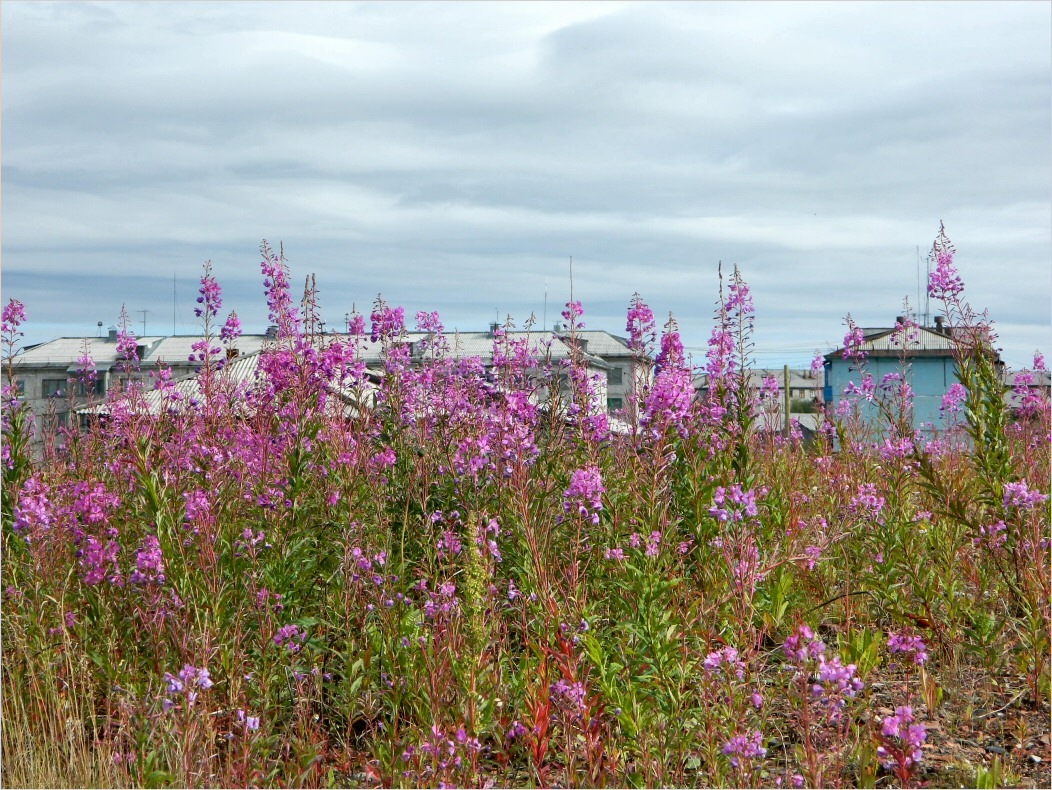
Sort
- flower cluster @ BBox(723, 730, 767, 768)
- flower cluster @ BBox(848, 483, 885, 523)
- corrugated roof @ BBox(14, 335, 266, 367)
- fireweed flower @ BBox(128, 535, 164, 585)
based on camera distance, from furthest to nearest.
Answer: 1. corrugated roof @ BBox(14, 335, 266, 367)
2. flower cluster @ BBox(848, 483, 885, 523)
3. fireweed flower @ BBox(128, 535, 164, 585)
4. flower cluster @ BBox(723, 730, 767, 768)

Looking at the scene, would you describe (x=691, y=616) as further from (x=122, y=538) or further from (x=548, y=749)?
(x=122, y=538)

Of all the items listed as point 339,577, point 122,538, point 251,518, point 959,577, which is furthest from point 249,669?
point 959,577

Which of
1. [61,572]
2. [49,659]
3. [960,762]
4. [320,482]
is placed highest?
[320,482]

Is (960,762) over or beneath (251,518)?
beneath

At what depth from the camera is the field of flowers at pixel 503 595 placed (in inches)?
158

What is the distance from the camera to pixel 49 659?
205 inches

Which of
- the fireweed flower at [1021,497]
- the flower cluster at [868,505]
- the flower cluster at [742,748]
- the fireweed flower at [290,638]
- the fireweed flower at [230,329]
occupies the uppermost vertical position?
the fireweed flower at [230,329]

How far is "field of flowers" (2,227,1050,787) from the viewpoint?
13.1 ft

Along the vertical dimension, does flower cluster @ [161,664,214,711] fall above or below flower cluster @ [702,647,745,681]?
below

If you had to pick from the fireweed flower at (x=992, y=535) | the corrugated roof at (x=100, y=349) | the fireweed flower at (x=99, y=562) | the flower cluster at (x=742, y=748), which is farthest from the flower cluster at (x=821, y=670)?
the corrugated roof at (x=100, y=349)

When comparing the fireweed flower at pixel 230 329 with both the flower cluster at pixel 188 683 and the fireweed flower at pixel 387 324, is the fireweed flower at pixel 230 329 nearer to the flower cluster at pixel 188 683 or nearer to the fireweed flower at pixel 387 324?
the fireweed flower at pixel 387 324

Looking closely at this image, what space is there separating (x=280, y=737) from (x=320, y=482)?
1.78 metres

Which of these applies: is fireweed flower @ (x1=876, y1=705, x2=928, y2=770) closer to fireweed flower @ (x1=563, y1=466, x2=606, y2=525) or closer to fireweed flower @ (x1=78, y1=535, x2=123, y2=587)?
fireweed flower @ (x1=563, y1=466, x2=606, y2=525)

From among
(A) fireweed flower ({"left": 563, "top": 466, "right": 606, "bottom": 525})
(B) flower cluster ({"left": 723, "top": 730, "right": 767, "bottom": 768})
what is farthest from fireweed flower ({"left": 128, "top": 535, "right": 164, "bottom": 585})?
(B) flower cluster ({"left": 723, "top": 730, "right": 767, "bottom": 768})
